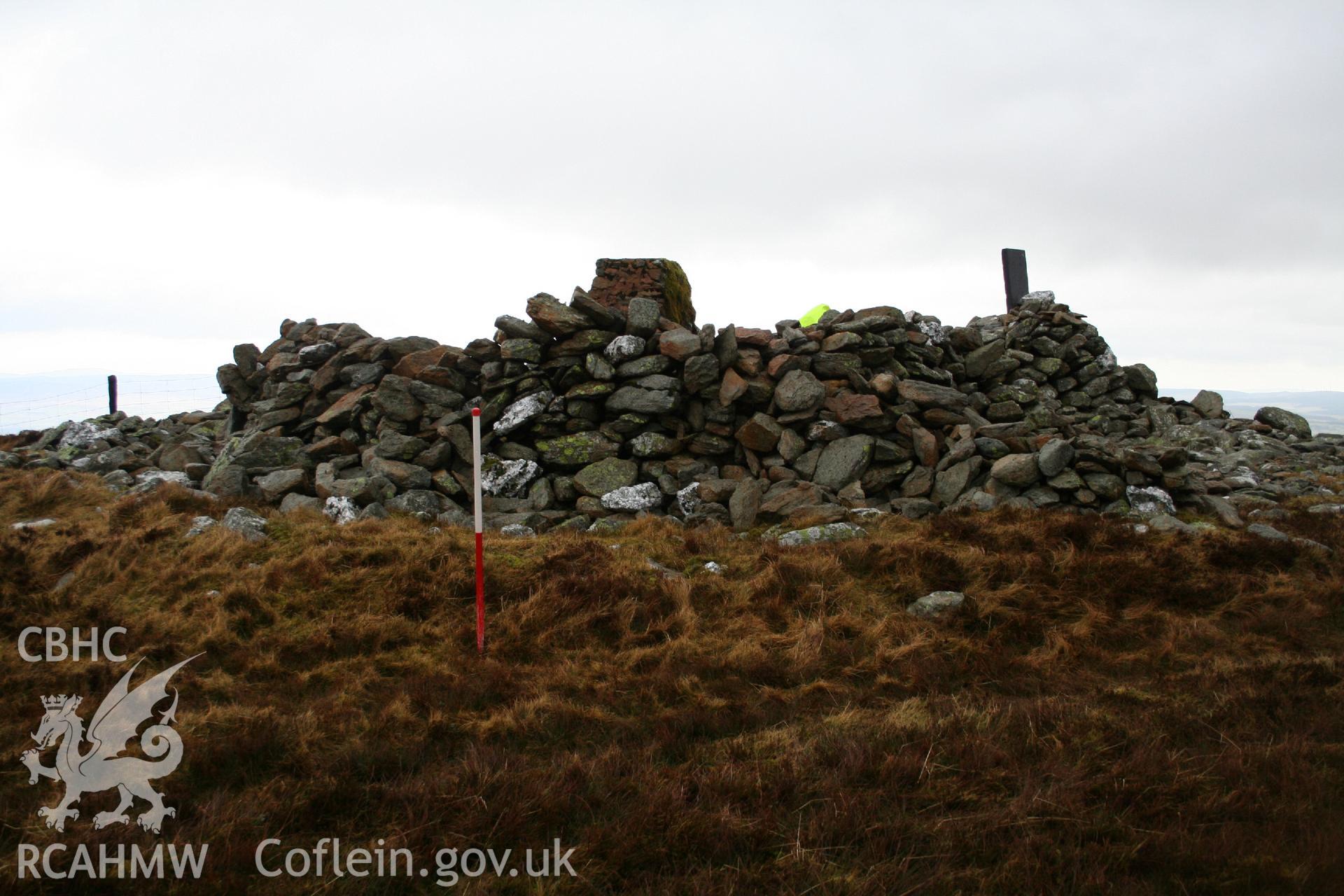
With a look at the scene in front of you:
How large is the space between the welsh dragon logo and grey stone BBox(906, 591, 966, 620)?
6.60m

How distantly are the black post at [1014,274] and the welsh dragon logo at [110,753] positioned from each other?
790 inches

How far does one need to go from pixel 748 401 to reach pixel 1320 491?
970 centimetres

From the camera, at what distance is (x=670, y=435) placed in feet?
43.5

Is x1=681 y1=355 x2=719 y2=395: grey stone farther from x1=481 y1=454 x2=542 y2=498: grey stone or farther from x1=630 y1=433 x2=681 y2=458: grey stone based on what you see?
x1=481 y1=454 x2=542 y2=498: grey stone

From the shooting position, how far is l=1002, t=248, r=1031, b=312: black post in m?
20.5

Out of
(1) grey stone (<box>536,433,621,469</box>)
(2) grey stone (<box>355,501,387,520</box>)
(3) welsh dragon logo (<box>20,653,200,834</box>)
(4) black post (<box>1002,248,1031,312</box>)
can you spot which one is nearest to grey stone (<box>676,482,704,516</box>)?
(1) grey stone (<box>536,433,621,469</box>)

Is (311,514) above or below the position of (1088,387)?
below

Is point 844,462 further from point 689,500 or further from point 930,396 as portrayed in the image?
point 689,500

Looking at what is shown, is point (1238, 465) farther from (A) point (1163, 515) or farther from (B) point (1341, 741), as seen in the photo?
(B) point (1341, 741)

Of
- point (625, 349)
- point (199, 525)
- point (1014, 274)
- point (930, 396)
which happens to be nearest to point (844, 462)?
point (930, 396)

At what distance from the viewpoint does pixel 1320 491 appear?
1330 centimetres

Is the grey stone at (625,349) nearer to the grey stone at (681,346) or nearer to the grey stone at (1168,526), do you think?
the grey stone at (681,346)

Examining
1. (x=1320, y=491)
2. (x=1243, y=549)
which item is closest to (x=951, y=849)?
(x=1243, y=549)

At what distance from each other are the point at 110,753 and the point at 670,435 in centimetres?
922
